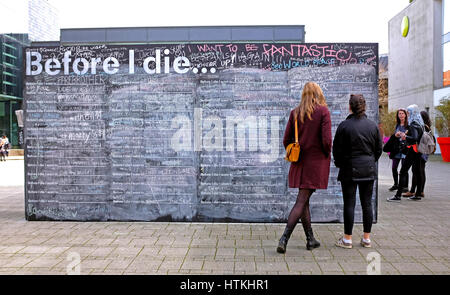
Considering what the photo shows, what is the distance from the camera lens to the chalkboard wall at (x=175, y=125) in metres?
6.27

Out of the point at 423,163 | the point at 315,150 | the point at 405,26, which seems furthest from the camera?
the point at 405,26

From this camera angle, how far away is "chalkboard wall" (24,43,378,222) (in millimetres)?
6270

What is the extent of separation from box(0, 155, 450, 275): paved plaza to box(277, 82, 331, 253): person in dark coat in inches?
19.1

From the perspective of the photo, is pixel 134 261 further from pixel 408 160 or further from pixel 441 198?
pixel 441 198

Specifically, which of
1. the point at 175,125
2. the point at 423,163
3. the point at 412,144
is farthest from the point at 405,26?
the point at 175,125

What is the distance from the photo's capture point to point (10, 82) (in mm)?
36594

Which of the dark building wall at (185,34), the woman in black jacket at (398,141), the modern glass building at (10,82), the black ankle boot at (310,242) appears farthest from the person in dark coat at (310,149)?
the modern glass building at (10,82)

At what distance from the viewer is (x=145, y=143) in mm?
6430

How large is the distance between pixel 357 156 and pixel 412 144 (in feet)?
14.0

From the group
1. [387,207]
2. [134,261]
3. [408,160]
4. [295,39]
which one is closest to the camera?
[134,261]

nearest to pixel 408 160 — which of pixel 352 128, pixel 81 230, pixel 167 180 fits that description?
pixel 352 128

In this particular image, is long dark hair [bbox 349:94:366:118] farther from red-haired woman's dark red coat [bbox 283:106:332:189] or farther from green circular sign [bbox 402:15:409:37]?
green circular sign [bbox 402:15:409:37]

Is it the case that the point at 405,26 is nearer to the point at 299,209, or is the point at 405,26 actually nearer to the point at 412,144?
the point at 412,144

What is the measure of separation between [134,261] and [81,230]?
173 centimetres
